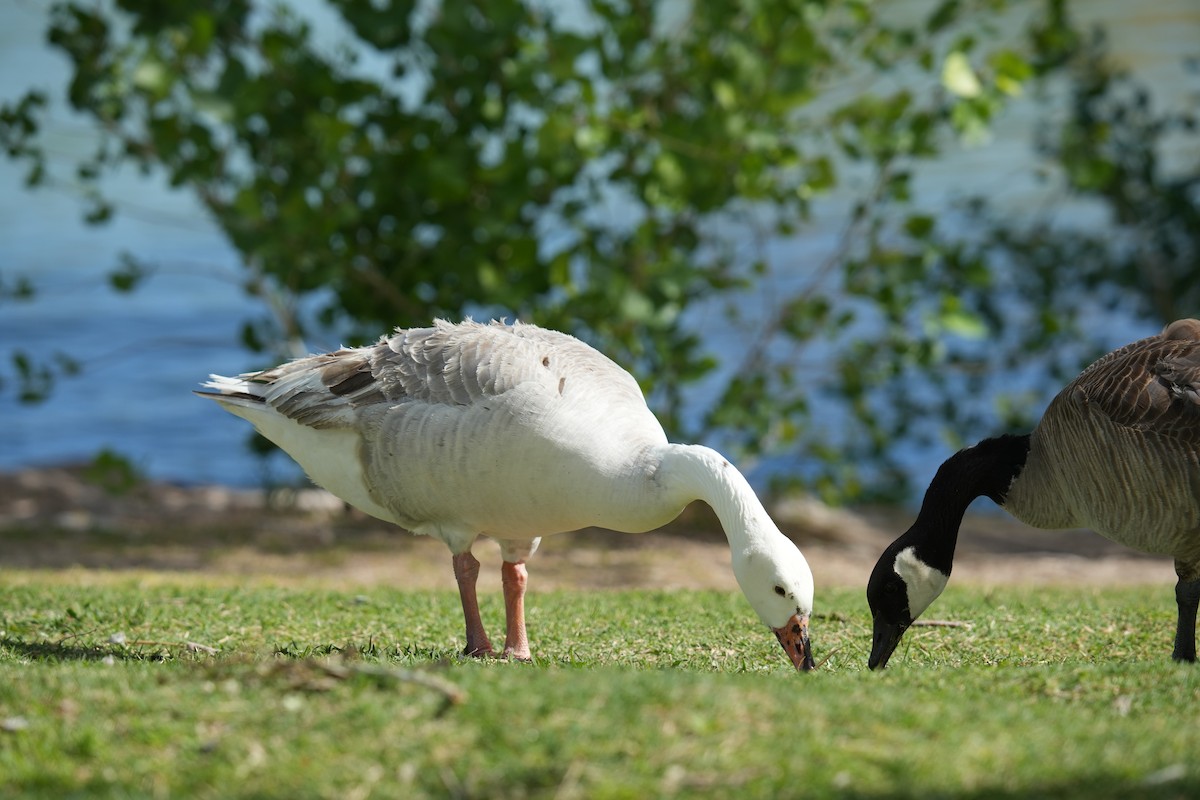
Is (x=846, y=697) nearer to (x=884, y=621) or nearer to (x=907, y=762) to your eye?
(x=907, y=762)

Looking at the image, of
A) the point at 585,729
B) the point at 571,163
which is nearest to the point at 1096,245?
the point at 571,163

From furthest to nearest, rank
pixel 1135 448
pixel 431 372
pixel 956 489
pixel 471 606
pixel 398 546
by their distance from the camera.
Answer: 1. pixel 398 546
2. pixel 956 489
3. pixel 471 606
4. pixel 431 372
5. pixel 1135 448

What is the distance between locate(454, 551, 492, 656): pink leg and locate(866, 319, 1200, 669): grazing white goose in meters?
1.84

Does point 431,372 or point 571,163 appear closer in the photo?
point 431,372

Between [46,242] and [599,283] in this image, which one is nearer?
[599,283]

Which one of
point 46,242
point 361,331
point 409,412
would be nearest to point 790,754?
point 409,412

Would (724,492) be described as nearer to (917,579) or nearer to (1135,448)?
(917,579)

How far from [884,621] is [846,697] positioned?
1.62 metres

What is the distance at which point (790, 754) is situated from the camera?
13.0 ft

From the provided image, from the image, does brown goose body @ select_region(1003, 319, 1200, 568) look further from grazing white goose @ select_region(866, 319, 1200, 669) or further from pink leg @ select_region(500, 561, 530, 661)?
pink leg @ select_region(500, 561, 530, 661)

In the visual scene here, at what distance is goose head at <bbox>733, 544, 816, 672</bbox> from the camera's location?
5621mm

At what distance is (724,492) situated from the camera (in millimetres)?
5707

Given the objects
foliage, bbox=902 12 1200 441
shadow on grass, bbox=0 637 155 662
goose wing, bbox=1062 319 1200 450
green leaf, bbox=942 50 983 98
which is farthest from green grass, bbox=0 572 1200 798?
foliage, bbox=902 12 1200 441

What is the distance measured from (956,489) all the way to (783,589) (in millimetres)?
1348
